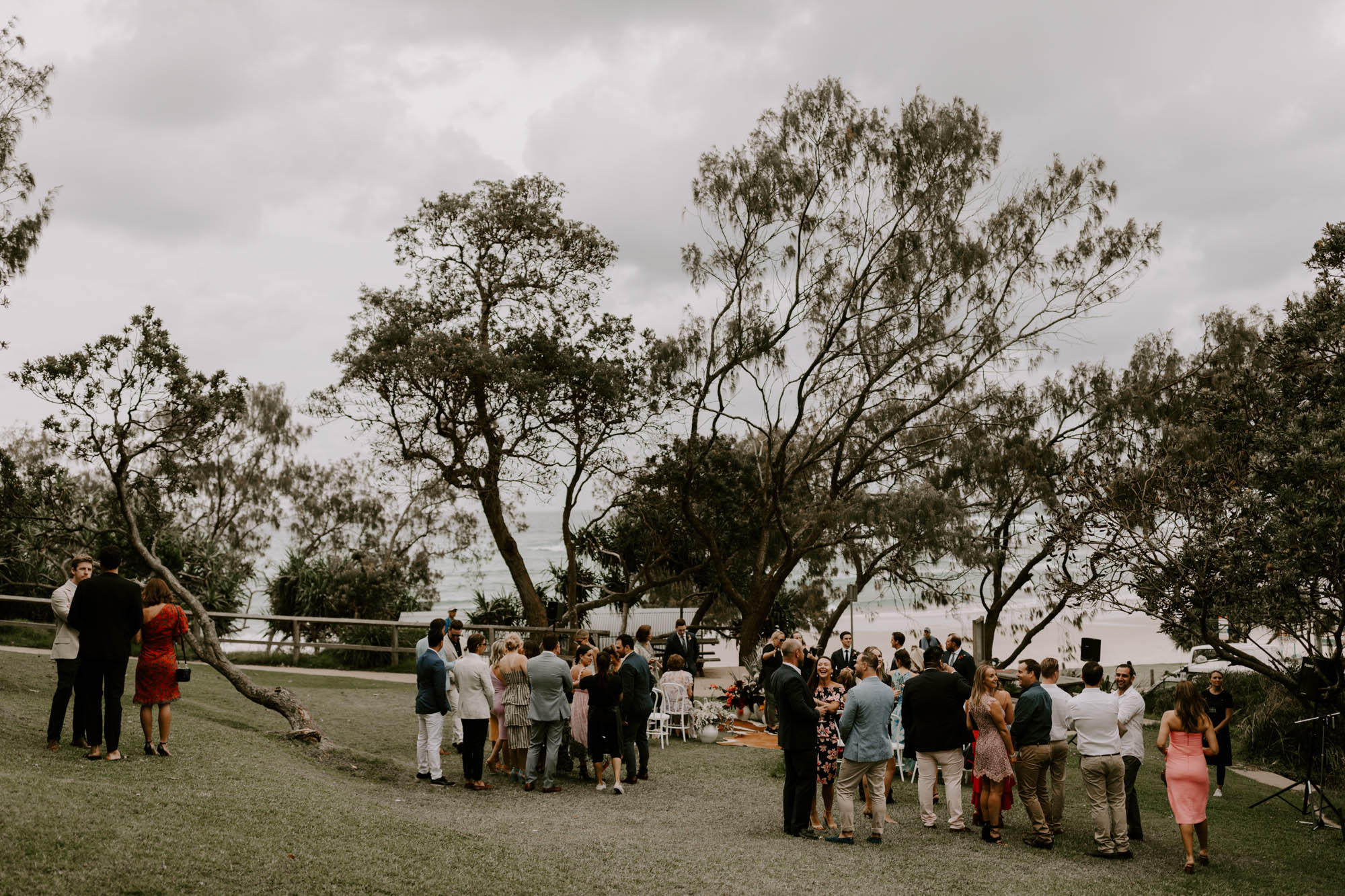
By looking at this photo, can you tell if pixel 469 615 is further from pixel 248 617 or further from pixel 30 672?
pixel 30 672

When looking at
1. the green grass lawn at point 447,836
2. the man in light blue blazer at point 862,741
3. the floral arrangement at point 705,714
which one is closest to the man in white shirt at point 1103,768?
the green grass lawn at point 447,836

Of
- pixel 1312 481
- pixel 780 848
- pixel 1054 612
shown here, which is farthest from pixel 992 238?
pixel 780 848

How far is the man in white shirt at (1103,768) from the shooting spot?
9.04 meters

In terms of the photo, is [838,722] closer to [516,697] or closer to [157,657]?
[516,697]

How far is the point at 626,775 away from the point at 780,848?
3326mm

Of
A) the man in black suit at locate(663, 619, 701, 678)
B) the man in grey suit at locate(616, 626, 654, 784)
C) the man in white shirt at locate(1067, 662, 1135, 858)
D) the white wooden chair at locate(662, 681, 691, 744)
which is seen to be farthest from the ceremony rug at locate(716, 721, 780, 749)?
the man in white shirt at locate(1067, 662, 1135, 858)

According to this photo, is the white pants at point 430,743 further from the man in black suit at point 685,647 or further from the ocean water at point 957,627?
the ocean water at point 957,627

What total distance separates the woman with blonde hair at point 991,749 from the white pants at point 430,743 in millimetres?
5166

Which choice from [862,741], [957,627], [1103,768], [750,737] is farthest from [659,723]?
[957,627]

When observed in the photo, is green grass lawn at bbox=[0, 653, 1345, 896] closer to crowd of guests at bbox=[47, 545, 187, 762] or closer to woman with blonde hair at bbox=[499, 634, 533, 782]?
crowd of guests at bbox=[47, 545, 187, 762]

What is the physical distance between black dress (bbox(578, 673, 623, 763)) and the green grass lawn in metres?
0.49

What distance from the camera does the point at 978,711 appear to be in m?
9.41

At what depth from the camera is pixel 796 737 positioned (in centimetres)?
898

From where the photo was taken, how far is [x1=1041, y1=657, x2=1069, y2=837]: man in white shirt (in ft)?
31.2
